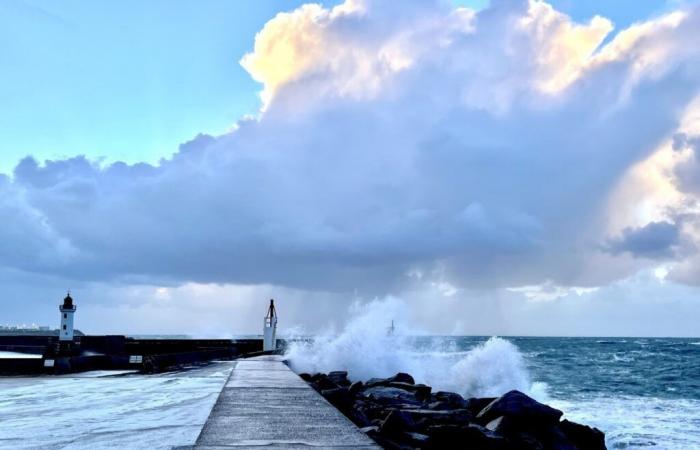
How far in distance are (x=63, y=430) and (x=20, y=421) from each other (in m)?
1.04

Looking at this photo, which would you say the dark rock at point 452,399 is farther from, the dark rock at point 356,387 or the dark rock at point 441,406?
the dark rock at point 356,387

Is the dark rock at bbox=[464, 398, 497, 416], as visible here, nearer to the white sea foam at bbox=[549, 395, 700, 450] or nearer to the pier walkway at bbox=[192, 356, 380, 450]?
the white sea foam at bbox=[549, 395, 700, 450]

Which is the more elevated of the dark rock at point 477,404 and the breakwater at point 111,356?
the breakwater at point 111,356

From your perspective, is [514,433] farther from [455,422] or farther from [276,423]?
[276,423]

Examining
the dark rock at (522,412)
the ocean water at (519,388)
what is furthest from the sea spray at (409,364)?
the dark rock at (522,412)

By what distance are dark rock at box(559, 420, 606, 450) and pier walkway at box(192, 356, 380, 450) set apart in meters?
5.59

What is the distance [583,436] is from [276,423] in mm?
8042

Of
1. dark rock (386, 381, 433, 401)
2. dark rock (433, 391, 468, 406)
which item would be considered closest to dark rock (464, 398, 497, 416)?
dark rock (433, 391, 468, 406)

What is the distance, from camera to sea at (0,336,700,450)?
20.0ft

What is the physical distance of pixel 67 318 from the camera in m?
32.4

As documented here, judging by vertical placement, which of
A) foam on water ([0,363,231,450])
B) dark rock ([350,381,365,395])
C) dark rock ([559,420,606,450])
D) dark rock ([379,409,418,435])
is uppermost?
foam on water ([0,363,231,450])

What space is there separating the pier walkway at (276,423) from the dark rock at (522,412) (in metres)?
3.43

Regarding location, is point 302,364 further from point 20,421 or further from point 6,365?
point 20,421

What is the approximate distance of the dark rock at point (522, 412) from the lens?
1001cm
